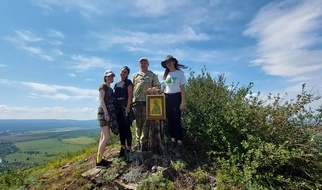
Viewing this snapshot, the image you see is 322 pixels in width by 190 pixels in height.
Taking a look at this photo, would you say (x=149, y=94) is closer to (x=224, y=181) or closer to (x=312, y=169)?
(x=224, y=181)

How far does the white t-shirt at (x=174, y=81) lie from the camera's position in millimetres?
6441

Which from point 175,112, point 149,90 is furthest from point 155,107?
point 175,112

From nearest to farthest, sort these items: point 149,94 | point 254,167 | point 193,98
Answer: point 254,167 < point 149,94 < point 193,98

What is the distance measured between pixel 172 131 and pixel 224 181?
Result: 6.49 ft

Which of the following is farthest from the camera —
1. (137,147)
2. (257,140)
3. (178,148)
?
(137,147)

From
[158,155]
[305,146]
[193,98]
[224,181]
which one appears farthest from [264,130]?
[158,155]

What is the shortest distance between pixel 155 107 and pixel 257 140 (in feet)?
8.72

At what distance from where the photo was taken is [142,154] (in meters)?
6.52

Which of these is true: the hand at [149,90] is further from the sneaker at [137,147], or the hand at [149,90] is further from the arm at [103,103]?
the sneaker at [137,147]

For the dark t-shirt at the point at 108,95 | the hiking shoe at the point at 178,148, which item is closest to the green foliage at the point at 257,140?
the hiking shoe at the point at 178,148

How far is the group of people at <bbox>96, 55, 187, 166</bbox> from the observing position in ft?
20.3

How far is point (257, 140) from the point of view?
5762mm

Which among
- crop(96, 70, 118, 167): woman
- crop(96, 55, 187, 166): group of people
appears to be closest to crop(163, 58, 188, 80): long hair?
crop(96, 55, 187, 166): group of people

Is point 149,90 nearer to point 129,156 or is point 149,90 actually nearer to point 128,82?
point 128,82
